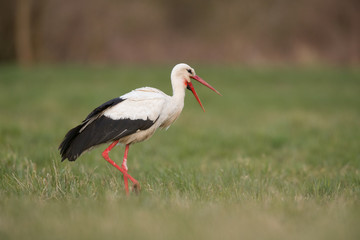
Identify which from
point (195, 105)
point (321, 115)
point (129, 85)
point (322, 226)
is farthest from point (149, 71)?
point (322, 226)

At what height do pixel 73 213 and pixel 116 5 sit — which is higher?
pixel 116 5

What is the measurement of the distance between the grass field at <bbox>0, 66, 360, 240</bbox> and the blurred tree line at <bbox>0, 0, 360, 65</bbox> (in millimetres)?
15403

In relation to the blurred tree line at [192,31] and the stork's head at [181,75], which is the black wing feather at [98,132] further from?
the blurred tree line at [192,31]

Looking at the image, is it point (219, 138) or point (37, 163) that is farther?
point (219, 138)

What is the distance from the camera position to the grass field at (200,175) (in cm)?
306

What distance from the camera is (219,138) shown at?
852 cm

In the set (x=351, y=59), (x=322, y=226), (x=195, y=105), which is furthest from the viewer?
(x=351, y=59)

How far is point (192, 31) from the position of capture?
31.9m

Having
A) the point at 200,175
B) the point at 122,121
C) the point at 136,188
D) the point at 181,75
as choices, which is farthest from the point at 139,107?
the point at 200,175

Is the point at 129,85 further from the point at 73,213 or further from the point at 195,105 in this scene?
the point at 73,213

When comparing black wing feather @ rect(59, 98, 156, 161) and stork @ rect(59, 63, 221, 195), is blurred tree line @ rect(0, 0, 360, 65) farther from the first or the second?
black wing feather @ rect(59, 98, 156, 161)

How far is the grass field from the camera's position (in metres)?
3.06

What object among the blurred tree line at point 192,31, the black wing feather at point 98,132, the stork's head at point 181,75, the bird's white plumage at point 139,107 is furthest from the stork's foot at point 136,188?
the blurred tree line at point 192,31

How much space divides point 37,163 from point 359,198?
4127 millimetres
